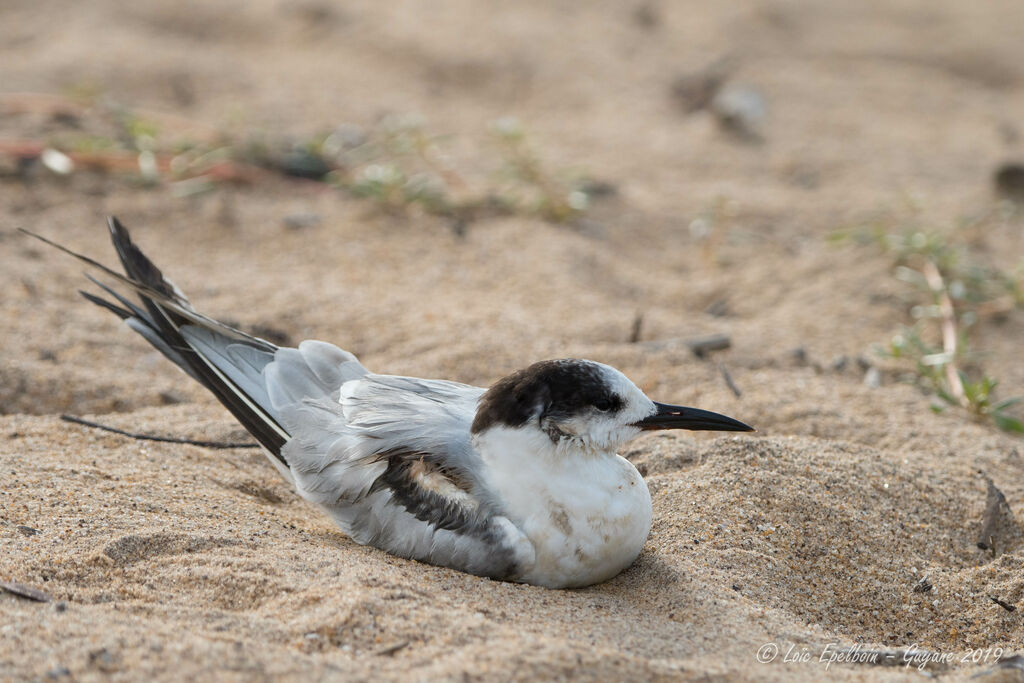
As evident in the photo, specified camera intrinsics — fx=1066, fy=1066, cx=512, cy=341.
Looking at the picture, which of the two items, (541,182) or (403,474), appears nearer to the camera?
(403,474)

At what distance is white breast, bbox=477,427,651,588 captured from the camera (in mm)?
2795

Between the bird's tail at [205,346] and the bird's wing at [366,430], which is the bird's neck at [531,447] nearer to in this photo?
the bird's wing at [366,430]

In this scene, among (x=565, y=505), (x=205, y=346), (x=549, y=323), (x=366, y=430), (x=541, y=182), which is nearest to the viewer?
(x=565, y=505)

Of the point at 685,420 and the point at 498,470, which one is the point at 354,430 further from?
the point at 685,420

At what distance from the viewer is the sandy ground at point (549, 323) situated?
250 cm

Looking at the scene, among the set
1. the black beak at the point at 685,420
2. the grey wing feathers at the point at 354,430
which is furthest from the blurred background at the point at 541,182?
the black beak at the point at 685,420

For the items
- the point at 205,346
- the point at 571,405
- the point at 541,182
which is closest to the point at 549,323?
the point at 541,182

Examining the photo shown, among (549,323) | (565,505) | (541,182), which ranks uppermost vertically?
(565,505)

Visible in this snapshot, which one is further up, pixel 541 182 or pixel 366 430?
pixel 366 430

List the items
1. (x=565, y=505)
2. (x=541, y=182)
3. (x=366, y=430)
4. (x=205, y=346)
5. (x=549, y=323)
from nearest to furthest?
1. (x=565, y=505)
2. (x=366, y=430)
3. (x=205, y=346)
4. (x=549, y=323)
5. (x=541, y=182)

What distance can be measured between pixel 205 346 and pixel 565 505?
51.2 inches

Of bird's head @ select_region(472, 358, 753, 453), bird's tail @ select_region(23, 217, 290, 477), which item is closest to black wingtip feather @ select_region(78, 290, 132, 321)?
bird's tail @ select_region(23, 217, 290, 477)

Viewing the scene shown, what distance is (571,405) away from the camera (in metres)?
2.85

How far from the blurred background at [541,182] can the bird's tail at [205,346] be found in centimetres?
70
